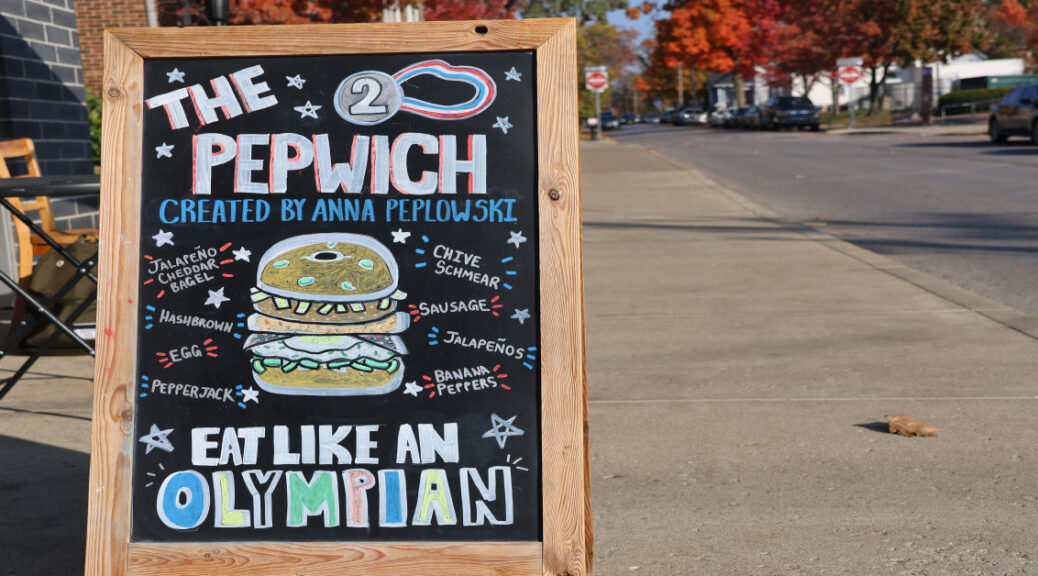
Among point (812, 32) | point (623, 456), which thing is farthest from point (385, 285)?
point (812, 32)

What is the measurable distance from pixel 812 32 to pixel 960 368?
173 ft

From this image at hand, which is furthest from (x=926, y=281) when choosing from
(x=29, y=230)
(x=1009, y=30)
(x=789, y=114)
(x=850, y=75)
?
(x=1009, y=30)

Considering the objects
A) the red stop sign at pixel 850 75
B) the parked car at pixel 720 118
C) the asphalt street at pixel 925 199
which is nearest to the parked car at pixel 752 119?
the parked car at pixel 720 118

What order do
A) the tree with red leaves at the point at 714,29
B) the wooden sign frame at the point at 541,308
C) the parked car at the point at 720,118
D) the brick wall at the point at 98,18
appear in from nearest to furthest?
the wooden sign frame at the point at 541,308 → the brick wall at the point at 98,18 → the parked car at the point at 720,118 → the tree with red leaves at the point at 714,29

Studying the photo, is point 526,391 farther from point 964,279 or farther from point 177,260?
point 964,279

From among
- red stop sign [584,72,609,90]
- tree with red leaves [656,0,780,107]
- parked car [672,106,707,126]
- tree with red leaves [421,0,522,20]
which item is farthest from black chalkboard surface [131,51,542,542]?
parked car [672,106,707,126]

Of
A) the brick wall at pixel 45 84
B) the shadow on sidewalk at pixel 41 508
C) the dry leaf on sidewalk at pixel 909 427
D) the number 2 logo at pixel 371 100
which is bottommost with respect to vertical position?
the shadow on sidewalk at pixel 41 508

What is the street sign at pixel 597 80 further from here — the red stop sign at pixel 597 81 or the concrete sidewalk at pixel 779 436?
the concrete sidewalk at pixel 779 436

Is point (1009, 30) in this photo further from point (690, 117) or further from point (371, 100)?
point (371, 100)

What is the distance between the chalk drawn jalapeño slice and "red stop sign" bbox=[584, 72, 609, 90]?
36.5 m

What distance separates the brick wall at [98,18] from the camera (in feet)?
67.0

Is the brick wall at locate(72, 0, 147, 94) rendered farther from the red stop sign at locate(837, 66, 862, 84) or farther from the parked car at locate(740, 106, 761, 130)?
the parked car at locate(740, 106, 761, 130)

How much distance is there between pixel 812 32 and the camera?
55.2 meters

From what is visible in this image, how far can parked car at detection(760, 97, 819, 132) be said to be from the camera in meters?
47.3
